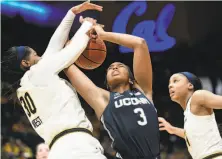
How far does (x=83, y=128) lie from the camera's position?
3.47 meters

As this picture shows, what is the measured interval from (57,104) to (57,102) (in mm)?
17

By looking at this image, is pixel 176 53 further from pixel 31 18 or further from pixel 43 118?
pixel 43 118

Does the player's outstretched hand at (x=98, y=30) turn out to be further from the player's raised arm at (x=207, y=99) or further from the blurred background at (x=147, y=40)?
the blurred background at (x=147, y=40)

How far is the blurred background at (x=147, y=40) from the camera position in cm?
1098

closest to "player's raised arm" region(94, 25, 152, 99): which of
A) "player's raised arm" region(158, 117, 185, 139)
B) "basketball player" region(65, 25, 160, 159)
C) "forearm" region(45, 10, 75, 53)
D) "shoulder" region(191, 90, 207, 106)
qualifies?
"basketball player" region(65, 25, 160, 159)

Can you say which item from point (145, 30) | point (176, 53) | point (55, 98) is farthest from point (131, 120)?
point (176, 53)

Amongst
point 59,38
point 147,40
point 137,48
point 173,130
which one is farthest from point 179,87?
point 147,40

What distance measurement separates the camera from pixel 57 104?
3529 mm

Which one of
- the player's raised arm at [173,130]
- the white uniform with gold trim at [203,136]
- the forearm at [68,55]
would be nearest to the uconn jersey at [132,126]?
the forearm at [68,55]

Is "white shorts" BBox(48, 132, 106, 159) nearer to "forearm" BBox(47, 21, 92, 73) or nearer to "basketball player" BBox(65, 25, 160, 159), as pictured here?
"basketball player" BBox(65, 25, 160, 159)

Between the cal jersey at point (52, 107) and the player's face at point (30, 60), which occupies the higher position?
the player's face at point (30, 60)

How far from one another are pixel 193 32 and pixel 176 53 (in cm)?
76

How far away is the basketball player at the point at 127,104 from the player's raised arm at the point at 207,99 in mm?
481

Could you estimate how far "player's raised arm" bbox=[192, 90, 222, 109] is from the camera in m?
3.90
